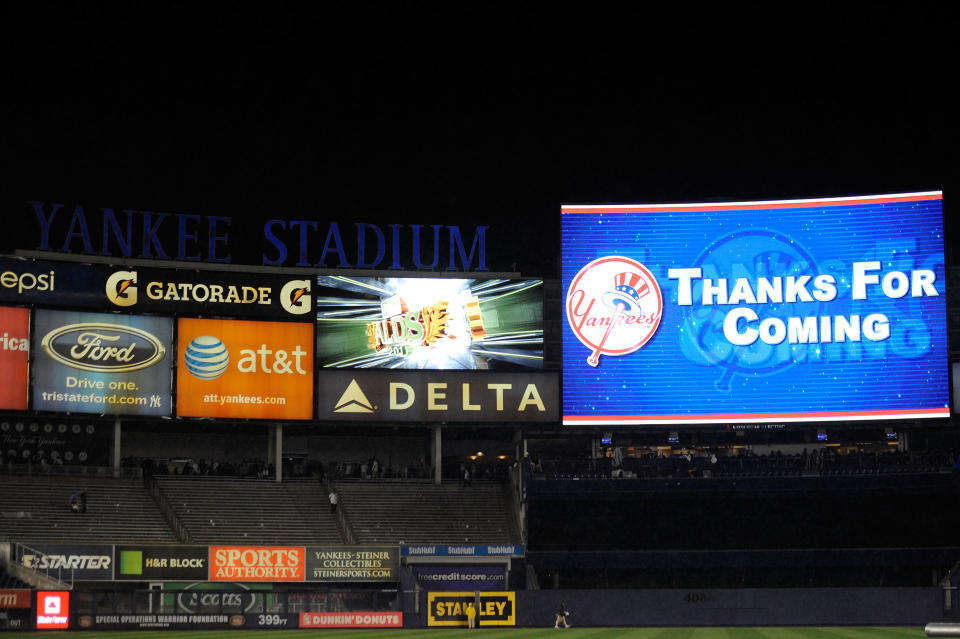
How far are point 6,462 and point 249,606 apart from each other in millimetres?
13383

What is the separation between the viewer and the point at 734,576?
49875 mm

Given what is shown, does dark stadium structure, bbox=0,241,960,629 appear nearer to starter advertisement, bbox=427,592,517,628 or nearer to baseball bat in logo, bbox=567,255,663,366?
starter advertisement, bbox=427,592,517,628

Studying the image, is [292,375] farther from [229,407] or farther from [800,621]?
[800,621]

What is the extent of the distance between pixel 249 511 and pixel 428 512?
24.2 ft

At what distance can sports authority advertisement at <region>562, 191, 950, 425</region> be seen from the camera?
5150 cm

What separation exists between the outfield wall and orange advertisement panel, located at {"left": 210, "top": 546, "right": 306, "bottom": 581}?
899 centimetres

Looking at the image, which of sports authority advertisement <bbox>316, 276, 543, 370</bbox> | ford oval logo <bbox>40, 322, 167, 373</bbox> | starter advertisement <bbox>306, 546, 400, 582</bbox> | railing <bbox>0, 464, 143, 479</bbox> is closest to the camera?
starter advertisement <bbox>306, 546, 400, 582</bbox>

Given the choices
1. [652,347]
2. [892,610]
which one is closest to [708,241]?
[652,347]

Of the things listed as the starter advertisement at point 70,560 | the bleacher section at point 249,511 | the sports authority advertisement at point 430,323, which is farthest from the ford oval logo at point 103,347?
the starter advertisement at point 70,560

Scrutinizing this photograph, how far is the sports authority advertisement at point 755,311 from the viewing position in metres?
51.5

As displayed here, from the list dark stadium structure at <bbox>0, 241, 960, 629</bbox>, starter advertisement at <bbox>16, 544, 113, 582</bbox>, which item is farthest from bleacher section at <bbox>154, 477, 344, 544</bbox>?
starter advertisement at <bbox>16, 544, 113, 582</bbox>

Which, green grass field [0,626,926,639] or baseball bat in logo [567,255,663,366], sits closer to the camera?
green grass field [0,626,926,639]

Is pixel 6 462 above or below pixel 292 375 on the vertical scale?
below

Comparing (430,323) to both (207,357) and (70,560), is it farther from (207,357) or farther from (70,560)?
(70,560)
